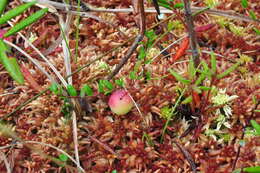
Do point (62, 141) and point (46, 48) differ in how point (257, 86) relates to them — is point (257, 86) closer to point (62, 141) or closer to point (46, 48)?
point (62, 141)

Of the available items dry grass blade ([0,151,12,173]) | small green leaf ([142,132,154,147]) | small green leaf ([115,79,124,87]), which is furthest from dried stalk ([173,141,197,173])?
dry grass blade ([0,151,12,173])

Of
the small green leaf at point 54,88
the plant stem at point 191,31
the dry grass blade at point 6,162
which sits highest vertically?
the plant stem at point 191,31

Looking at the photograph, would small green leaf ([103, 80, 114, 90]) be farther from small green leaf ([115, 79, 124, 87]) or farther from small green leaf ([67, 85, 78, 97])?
small green leaf ([67, 85, 78, 97])

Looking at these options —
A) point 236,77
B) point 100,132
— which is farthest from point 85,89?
point 236,77

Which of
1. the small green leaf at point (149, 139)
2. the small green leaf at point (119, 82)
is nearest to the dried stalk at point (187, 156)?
the small green leaf at point (149, 139)

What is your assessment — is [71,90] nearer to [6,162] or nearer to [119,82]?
[119,82]

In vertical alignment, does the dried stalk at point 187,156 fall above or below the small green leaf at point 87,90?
below

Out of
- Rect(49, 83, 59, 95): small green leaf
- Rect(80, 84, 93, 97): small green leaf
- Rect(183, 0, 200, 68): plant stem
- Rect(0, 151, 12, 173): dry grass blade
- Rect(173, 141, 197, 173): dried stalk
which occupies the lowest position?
Rect(173, 141, 197, 173): dried stalk

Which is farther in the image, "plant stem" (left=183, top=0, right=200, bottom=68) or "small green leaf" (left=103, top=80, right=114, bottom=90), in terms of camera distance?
"small green leaf" (left=103, top=80, right=114, bottom=90)

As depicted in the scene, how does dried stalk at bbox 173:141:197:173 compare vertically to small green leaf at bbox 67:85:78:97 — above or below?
below

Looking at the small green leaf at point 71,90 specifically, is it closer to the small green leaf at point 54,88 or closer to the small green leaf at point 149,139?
the small green leaf at point 54,88

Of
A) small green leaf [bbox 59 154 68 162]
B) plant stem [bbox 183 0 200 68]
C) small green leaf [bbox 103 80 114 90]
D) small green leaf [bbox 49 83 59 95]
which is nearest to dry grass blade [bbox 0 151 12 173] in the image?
small green leaf [bbox 59 154 68 162]
